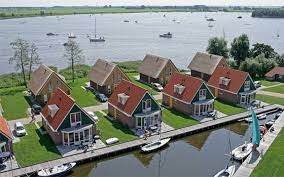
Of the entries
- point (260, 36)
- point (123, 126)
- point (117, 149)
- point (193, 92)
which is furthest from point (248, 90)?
point (260, 36)

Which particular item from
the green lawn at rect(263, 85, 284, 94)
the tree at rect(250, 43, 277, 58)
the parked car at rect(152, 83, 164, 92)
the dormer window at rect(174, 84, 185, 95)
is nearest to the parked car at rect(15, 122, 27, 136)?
the dormer window at rect(174, 84, 185, 95)

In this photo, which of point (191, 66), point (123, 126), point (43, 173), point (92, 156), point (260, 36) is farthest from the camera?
point (260, 36)

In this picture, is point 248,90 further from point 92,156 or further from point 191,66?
point 92,156

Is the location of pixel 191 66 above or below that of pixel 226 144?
above

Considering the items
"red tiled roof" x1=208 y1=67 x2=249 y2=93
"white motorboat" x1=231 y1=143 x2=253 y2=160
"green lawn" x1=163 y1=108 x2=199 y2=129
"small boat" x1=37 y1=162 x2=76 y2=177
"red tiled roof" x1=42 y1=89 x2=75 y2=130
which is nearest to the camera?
"small boat" x1=37 y1=162 x2=76 y2=177

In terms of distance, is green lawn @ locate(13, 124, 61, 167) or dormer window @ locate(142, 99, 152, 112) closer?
green lawn @ locate(13, 124, 61, 167)

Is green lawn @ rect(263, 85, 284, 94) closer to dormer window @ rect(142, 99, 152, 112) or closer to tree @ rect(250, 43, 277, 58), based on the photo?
tree @ rect(250, 43, 277, 58)

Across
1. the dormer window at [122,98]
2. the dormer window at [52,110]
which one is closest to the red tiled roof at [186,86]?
the dormer window at [122,98]

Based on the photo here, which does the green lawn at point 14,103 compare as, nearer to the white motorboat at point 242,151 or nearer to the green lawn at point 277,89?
the white motorboat at point 242,151
